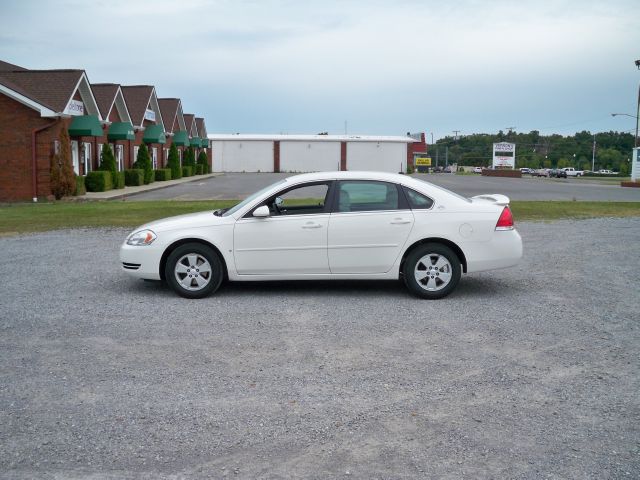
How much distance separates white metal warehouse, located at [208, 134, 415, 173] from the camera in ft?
261

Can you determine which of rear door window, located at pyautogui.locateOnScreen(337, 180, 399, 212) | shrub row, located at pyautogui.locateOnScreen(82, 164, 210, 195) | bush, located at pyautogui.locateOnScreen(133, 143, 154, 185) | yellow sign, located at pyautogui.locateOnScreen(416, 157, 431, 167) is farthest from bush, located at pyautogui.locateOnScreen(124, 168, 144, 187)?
yellow sign, located at pyautogui.locateOnScreen(416, 157, 431, 167)

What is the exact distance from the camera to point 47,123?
1165 inches

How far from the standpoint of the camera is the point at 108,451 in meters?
4.27

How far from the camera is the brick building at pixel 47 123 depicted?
1148 inches

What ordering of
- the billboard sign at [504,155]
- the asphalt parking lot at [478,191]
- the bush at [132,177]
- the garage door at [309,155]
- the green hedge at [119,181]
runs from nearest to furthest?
the asphalt parking lot at [478,191]
the green hedge at [119,181]
the bush at [132,177]
the garage door at [309,155]
the billboard sign at [504,155]

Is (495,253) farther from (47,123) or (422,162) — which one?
(422,162)

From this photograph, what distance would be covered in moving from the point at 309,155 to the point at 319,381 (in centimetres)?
7604

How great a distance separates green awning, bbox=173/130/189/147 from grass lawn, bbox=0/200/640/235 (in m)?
34.2

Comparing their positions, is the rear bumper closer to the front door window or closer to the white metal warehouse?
the front door window

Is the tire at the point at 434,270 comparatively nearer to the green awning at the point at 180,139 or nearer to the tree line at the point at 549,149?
the green awning at the point at 180,139

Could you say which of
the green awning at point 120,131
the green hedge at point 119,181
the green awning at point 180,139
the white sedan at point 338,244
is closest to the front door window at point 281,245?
the white sedan at point 338,244

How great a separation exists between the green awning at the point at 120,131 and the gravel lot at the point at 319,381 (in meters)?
32.4

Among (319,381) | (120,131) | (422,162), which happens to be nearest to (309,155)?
(422,162)

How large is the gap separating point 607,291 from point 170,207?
1653cm
